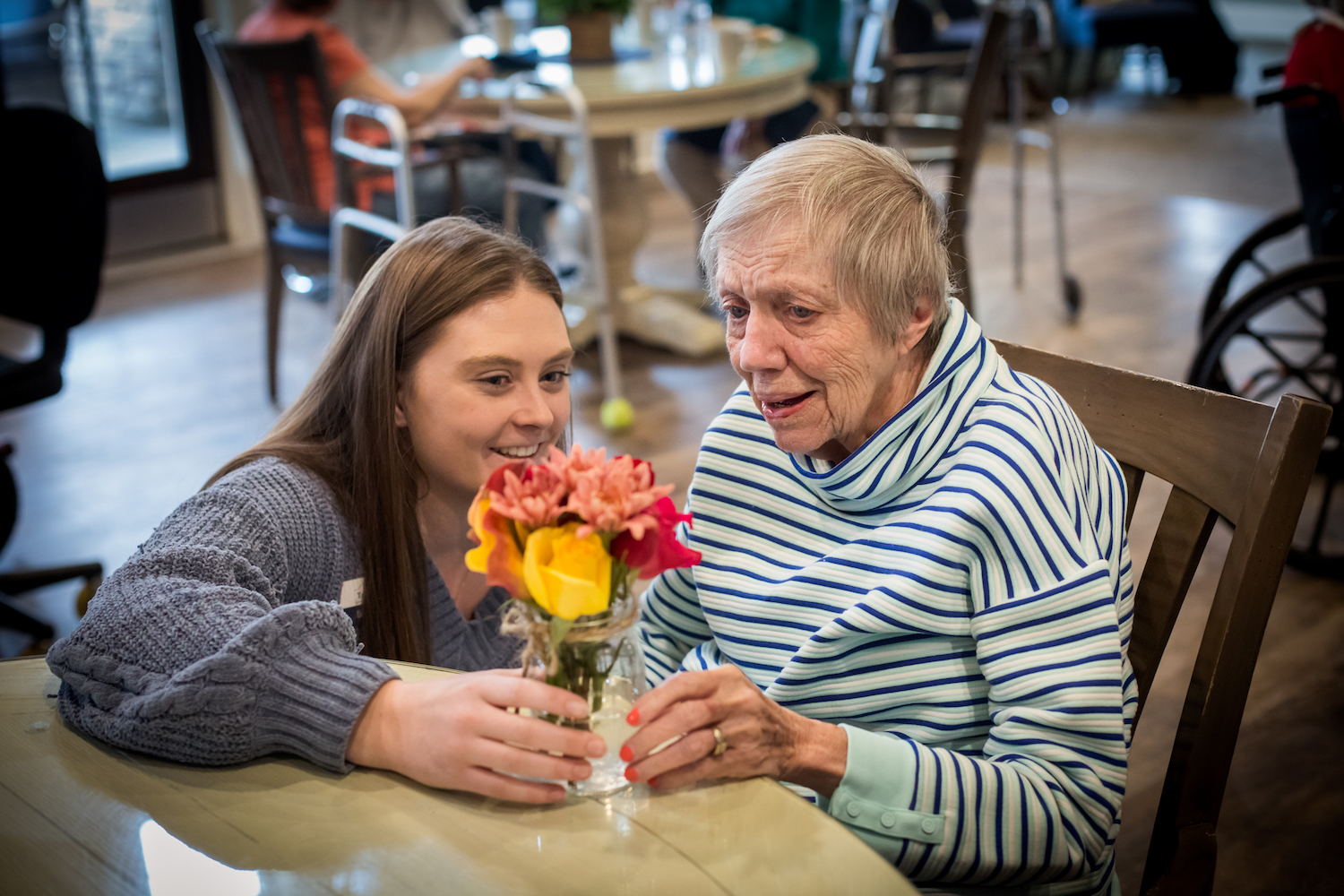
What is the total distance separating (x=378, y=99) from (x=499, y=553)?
3029mm

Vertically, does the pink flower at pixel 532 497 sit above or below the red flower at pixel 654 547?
above

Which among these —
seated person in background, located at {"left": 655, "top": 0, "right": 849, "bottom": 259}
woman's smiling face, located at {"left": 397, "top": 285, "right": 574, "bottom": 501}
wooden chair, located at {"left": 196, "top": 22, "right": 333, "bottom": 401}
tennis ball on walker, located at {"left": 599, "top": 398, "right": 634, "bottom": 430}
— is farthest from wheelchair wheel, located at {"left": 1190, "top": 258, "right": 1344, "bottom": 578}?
wooden chair, located at {"left": 196, "top": 22, "right": 333, "bottom": 401}

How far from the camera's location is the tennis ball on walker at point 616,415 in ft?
11.2

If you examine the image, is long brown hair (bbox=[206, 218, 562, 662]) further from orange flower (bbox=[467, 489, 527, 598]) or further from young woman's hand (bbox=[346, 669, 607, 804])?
orange flower (bbox=[467, 489, 527, 598])

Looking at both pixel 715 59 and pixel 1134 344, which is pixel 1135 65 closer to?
pixel 1134 344

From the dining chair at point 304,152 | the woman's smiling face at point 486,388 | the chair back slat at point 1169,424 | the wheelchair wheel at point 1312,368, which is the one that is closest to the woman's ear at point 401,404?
the woman's smiling face at point 486,388

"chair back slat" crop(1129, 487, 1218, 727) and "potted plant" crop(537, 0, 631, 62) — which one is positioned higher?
"potted plant" crop(537, 0, 631, 62)

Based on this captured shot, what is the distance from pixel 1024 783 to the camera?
986 mm

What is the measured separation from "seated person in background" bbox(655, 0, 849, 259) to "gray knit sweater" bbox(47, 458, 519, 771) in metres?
3.37

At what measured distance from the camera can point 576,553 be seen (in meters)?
0.77

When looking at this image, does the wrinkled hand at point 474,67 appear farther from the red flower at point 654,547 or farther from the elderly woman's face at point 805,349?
the red flower at point 654,547

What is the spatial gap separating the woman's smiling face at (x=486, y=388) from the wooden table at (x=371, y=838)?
0.44 m

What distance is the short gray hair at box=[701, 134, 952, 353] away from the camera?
1.09 meters

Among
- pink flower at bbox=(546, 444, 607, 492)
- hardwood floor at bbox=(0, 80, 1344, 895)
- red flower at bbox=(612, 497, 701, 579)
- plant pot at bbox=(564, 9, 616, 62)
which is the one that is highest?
plant pot at bbox=(564, 9, 616, 62)
